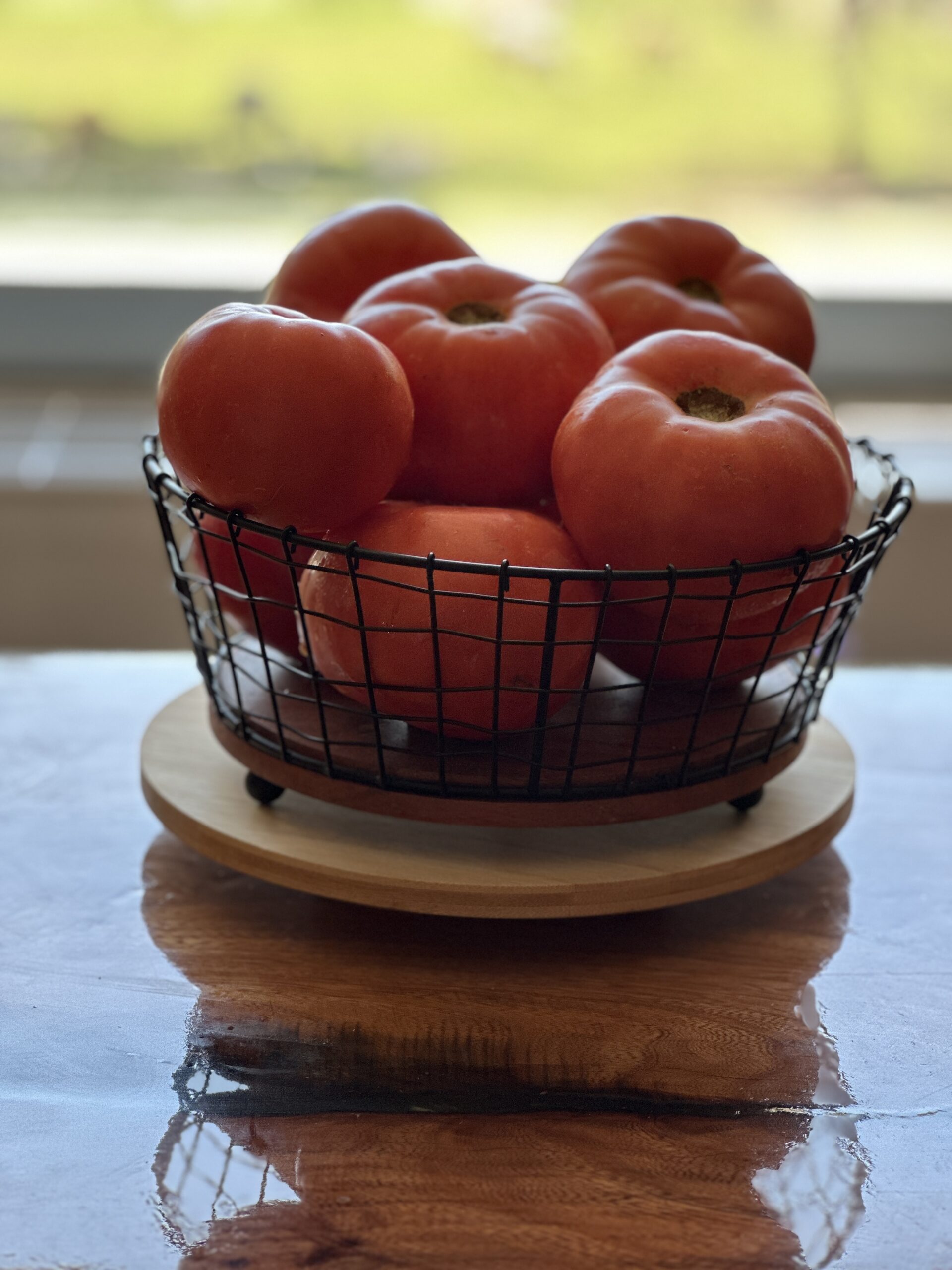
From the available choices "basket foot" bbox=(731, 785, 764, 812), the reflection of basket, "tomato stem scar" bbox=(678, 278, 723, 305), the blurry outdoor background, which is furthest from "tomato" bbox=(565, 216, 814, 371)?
the blurry outdoor background

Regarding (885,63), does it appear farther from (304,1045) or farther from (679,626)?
(304,1045)

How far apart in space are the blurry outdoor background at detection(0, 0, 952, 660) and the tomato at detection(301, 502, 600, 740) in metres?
0.88

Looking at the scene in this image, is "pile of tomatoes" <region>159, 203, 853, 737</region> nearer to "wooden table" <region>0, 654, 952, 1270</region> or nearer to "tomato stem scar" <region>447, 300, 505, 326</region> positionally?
"tomato stem scar" <region>447, 300, 505, 326</region>

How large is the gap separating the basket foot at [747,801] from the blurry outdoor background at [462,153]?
858 mm

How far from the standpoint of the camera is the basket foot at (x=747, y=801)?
538 mm

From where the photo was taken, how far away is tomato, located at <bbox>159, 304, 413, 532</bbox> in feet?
1.52

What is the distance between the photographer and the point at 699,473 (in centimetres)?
46

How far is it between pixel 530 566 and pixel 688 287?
0.23m

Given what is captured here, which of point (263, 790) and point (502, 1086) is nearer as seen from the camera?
point (502, 1086)

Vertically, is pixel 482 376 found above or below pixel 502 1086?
above

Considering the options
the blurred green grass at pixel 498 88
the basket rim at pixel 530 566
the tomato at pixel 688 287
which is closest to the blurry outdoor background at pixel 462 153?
the blurred green grass at pixel 498 88

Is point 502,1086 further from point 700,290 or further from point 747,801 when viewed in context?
point 700,290

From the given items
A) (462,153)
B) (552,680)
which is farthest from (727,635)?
(462,153)

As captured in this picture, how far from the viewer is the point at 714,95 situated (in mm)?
1372
